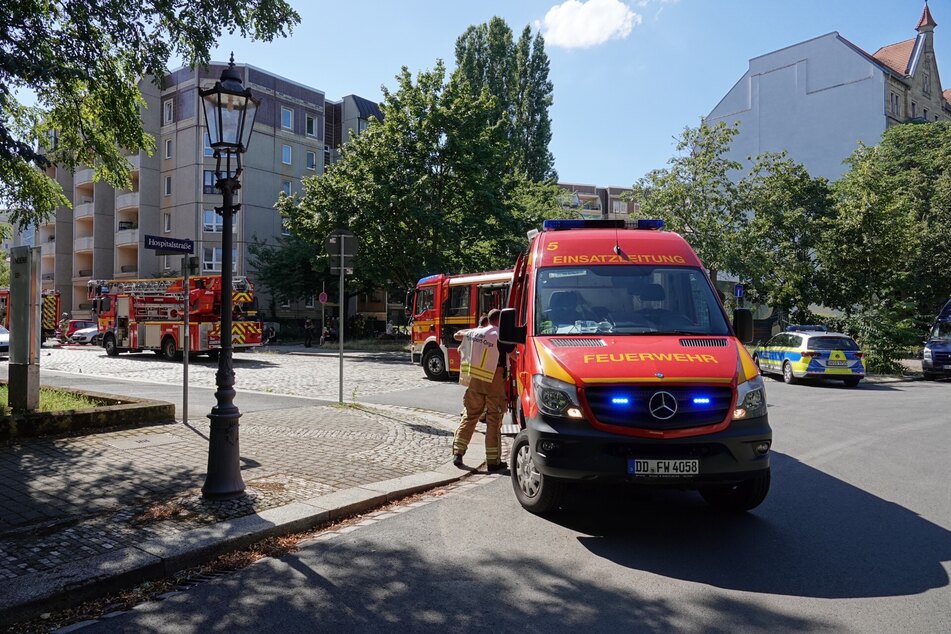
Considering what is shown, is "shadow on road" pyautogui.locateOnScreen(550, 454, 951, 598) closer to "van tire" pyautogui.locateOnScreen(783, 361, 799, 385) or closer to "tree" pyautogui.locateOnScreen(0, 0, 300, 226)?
"tree" pyautogui.locateOnScreen(0, 0, 300, 226)

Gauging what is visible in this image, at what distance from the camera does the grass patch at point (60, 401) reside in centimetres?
937

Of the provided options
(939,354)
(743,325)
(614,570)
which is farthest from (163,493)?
(939,354)

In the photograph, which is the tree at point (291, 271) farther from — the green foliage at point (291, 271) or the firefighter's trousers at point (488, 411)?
the firefighter's trousers at point (488, 411)

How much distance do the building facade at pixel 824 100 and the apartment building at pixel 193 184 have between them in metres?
29.9

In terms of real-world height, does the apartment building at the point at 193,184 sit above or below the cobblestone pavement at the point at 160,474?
above

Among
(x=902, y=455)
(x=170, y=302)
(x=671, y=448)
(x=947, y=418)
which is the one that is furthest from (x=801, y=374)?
(x=170, y=302)

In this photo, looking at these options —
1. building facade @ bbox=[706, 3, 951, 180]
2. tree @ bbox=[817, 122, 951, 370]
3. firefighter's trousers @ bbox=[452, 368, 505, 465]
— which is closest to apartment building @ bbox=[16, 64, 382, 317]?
building facade @ bbox=[706, 3, 951, 180]

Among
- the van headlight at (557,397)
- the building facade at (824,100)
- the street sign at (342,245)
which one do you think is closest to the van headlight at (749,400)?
the van headlight at (557,397)

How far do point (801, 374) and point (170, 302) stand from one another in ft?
69.5

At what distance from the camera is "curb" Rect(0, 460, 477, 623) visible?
394 centimetres

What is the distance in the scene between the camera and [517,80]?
4272cm

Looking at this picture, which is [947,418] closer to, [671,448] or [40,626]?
[671,448]

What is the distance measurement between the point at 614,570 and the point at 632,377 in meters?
1.31

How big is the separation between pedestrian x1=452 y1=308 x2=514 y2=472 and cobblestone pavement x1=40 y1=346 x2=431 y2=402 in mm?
5985
